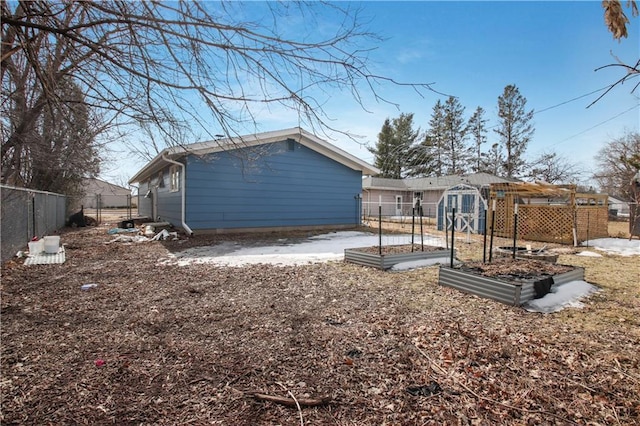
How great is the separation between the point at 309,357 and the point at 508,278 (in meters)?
3.25

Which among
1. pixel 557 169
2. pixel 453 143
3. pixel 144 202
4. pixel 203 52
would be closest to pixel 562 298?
pixel 203 52

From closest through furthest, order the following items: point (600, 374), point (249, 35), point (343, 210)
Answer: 1. point (249, 35)
2. point (600, 374)
3. point (343, 210)

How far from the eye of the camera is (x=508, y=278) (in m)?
4.42

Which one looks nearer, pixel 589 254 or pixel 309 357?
pixel 309 357

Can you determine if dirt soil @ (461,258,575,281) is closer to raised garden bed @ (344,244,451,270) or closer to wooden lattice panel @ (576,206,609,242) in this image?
raised garden bed @ (344,244,451,270)

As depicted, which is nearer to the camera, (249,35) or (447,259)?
(249,35)

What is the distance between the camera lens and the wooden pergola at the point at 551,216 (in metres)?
10.4

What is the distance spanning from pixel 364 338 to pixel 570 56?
4839 millimetres

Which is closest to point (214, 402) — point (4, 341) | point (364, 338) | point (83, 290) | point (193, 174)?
point (364, 338)

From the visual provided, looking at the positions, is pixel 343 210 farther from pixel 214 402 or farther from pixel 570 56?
pixel 214 402

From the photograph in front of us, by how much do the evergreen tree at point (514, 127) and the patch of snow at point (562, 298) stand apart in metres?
26.9

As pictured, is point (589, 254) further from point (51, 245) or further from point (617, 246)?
point (51, 245)

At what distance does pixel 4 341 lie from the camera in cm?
277

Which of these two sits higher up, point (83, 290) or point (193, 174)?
point (193, 174)
